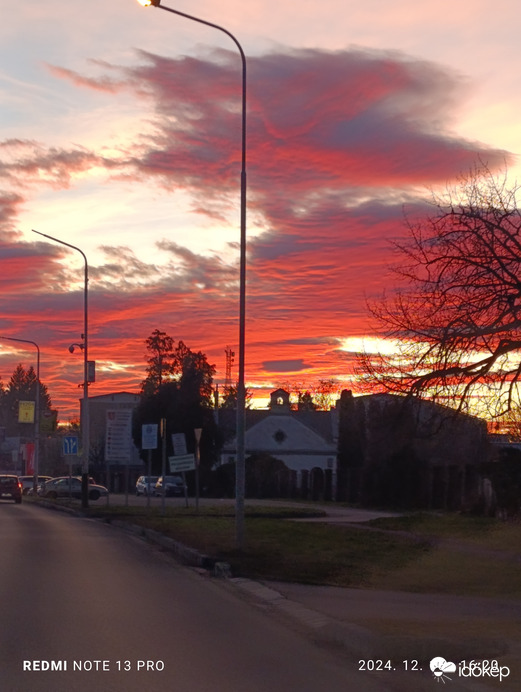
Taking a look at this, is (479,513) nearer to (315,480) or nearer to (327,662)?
(327,662)

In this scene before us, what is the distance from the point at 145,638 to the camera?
35.3ft

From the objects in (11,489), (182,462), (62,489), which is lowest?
(62,489)

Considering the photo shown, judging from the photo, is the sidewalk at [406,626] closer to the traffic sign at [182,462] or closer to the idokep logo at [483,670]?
the idokep logo at [483,670]

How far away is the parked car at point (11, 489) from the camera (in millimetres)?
56000

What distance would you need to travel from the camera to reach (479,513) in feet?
105

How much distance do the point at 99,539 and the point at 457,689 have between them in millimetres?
18807

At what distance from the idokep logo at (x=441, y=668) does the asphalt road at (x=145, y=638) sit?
0.46 m

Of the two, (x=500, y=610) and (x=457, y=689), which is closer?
(x=457, y=689)

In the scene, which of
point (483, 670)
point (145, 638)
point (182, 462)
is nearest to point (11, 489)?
point (182, 462)

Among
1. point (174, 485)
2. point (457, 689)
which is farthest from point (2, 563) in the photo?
point (174, 485)

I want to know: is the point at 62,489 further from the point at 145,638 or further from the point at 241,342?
the point at 145,638

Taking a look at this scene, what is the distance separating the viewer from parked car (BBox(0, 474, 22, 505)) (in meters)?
56.0

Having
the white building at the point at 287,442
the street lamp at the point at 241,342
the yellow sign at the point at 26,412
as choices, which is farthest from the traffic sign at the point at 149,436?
the white building at the point at 287,442

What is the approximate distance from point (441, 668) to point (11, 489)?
1964 inches
